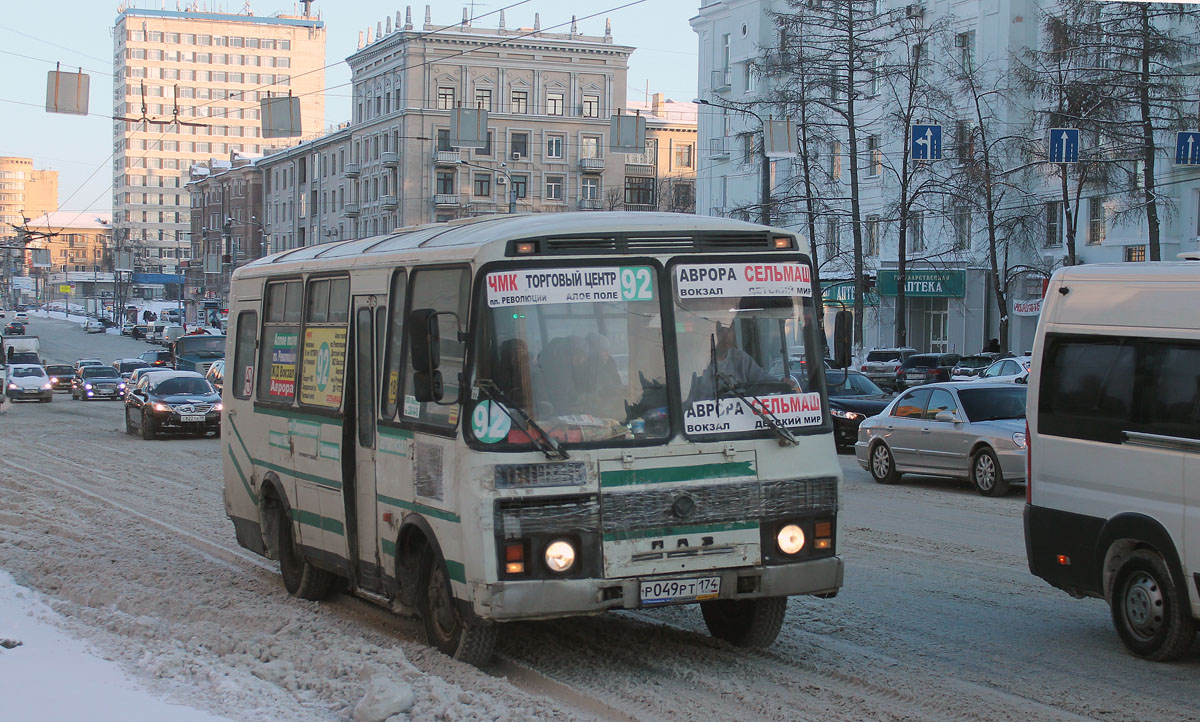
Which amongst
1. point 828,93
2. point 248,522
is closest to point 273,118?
point 248,522

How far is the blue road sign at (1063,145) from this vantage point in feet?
124

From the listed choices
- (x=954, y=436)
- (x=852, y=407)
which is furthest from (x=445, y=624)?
(x=852, y=407)

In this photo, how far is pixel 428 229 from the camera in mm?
9859

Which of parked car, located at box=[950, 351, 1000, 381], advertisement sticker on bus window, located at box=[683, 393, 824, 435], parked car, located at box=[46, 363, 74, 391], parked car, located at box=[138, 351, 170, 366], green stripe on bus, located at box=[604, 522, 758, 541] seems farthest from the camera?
parked car, located at box=[46, 363, 74, 391]

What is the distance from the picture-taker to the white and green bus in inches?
307

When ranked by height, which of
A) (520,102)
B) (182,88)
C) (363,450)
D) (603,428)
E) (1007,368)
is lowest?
(1007,368)

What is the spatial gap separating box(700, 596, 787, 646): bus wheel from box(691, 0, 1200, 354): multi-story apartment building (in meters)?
37.8

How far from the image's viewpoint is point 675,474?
7.97 m

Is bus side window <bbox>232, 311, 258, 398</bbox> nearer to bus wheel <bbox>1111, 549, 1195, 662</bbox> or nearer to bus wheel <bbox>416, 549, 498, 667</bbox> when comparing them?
bus wheel <bbox>416, 549, 498, 667</bbox>

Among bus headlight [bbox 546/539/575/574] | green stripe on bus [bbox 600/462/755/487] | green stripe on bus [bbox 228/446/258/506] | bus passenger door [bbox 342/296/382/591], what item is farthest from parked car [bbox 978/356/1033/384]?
bus headlight [bbox 546/539/575/574]

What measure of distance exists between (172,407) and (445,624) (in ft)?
76.7

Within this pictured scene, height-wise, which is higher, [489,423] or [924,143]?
[924,143]

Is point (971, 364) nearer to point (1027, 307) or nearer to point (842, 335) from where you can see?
point (1027, 307)

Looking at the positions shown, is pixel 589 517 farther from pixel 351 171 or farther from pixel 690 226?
pixel 351 171
